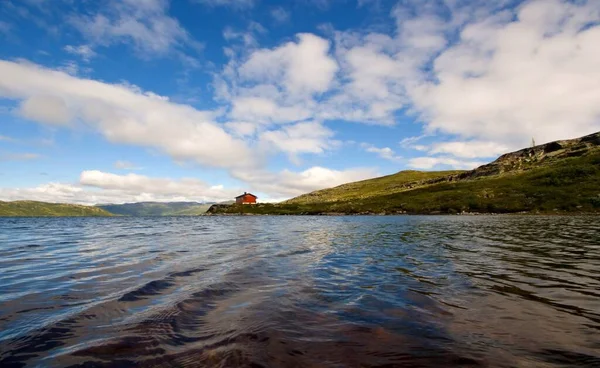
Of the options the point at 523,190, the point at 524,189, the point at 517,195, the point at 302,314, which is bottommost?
the point at 302,314

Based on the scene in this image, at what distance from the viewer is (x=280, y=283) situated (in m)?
13.7

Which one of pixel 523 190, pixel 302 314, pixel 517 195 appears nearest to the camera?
pixel 302 314

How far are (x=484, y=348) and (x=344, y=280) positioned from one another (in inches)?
296

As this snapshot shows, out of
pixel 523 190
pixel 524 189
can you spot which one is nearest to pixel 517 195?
pixel 523 190

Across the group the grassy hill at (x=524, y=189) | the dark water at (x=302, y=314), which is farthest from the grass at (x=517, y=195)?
the dark water at (x=302, y=314)

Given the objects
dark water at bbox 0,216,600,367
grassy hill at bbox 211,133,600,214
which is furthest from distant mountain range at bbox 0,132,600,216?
dark water at bbox 0,216,600,367

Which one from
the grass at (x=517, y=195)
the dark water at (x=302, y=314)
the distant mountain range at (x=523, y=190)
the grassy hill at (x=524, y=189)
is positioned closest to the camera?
the dark water at (x=302, y=314)

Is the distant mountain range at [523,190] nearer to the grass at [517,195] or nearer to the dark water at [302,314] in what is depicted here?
the grass at [517,195]

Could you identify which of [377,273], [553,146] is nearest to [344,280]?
[377,273]

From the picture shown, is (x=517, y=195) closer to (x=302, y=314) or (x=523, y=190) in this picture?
(x=523, y=190)

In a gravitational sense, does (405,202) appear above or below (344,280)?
above

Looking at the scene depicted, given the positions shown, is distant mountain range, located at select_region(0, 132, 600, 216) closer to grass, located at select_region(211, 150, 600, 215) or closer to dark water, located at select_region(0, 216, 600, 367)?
grass, located at select_region(211, 150, 600, 215)

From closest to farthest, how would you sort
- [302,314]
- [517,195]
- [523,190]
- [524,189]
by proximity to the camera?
[302,314] → [517,195] → [523,190] → [524,189]

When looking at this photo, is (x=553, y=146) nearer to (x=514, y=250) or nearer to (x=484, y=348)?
(x=514, y=250)
